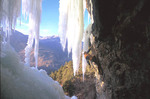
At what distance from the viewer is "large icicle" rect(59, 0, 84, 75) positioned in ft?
7.15

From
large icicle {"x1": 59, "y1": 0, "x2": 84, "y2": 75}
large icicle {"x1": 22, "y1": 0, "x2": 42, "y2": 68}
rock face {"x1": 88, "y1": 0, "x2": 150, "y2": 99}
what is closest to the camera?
rock face {"x1": 88, "y1": 0, "x2": 150, "y2": 99}

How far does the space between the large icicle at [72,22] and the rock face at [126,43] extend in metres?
0.49

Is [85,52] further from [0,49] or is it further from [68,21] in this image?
[0,49]

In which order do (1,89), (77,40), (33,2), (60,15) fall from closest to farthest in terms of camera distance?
(1,89)
(33,2)
(60,15)
(77,40)

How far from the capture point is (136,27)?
1.54 metres

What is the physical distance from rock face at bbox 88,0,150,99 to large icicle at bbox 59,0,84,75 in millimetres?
489

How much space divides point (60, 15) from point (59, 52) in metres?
A: 86.2

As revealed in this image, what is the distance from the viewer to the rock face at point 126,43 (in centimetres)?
149

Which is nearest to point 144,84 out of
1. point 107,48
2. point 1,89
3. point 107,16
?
point 107,48

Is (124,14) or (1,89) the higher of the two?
(124,14)

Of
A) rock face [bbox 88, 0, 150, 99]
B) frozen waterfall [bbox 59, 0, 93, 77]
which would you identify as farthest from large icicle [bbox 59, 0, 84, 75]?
rock face [bbox 88, 0, 150, 99]

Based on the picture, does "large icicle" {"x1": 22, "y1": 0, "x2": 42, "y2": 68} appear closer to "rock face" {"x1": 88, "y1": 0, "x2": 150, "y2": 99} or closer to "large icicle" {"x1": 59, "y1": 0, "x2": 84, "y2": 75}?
"large icicle" {"x1": 59, "y1": 0, "x2": 84, "y2": 75}

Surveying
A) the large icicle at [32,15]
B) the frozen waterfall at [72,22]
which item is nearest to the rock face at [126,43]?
the frozen waterfall at [72,22]

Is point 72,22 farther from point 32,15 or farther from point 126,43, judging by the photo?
point 126,43
